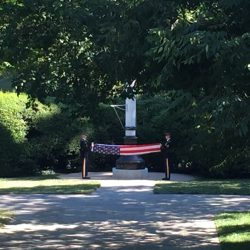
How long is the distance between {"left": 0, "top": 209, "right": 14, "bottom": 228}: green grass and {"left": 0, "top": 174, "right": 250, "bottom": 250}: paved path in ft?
0.47

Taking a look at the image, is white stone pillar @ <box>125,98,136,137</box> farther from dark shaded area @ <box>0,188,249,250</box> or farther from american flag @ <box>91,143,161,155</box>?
dark shaded area @ <box>0,188,249,250</box>

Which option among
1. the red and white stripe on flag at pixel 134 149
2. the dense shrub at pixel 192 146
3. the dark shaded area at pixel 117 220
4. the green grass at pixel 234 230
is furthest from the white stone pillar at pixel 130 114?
the green grass at pixel 234 230

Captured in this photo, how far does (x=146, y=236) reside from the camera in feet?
30.3

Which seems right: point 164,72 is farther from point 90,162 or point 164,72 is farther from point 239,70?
point 90,162

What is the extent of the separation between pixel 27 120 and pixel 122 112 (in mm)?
3548

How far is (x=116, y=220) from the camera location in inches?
420

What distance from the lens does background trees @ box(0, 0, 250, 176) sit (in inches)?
185

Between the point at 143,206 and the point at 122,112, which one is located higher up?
the point at 122,112

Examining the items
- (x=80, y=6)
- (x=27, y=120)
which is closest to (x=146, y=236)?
(x=80, y=6)

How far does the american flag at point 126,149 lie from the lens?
65.6 feet

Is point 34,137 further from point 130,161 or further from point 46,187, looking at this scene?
point 46,187

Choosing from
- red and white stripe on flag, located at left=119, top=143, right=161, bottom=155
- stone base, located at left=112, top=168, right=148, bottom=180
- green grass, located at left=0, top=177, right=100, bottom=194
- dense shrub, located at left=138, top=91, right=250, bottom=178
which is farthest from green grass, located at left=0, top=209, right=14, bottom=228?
red and white stripe on flag, located at left=119, top=143, right=161, bottom=155

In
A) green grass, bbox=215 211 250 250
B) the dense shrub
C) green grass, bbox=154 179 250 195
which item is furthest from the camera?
the dense shrub

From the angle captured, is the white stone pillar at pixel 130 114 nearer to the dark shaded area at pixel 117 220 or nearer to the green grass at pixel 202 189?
the green grass at pixel 202 189
